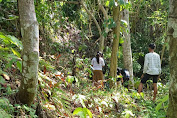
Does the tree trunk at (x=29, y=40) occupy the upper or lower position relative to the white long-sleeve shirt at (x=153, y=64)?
upper

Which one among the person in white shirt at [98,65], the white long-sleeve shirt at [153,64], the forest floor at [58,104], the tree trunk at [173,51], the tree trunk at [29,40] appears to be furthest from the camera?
the person in white shirt at [98,65]

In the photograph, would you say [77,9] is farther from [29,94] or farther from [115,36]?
[29,94]

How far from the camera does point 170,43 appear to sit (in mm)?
2082

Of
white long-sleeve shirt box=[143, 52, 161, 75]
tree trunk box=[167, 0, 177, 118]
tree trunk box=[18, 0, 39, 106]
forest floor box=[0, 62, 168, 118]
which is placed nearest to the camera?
tree trunk box=[167, 0, 177, 118]

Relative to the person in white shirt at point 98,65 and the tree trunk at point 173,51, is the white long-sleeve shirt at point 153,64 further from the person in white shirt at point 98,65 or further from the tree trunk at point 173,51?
the tree trunk at point 173,51

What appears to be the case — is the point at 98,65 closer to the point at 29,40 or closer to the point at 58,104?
the point at 58,104

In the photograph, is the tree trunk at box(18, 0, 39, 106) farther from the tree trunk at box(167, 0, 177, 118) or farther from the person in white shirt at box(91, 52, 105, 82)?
the person in white shirt at box(91, 52, 105, 82)

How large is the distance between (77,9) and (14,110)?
671 centimetres

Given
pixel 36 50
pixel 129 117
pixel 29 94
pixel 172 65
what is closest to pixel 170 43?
pixel 172 65

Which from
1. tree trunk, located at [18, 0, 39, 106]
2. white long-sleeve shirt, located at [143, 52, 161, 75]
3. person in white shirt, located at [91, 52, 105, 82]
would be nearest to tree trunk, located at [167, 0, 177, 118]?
tree trunk, located at [18, 0, 39, 106]

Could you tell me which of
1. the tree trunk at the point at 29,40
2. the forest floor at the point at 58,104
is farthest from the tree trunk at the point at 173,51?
the tree trunk at the point at 29,40

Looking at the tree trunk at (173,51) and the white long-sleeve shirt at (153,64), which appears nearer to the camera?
the tree trunk at (173,51)

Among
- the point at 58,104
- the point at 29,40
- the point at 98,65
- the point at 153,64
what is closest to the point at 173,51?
the point at 29,40

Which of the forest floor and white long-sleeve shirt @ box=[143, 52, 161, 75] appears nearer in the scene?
the forest floor
